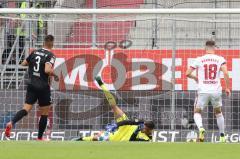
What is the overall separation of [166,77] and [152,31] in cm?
135

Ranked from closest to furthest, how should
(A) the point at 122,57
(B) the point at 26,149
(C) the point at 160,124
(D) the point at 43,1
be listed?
(B) the point at 26,149, (C) the point at 160,124, (A) the point at 122,57, (D) the point at 43,1

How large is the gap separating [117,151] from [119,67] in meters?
8.64

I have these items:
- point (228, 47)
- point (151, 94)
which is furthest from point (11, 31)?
point (228, 47)

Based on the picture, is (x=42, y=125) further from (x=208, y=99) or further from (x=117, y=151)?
(x=117, y=151)

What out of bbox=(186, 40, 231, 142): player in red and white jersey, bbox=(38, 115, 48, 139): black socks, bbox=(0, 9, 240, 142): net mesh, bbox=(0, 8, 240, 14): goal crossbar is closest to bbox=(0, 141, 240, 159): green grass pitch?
bbox=(38, 115, 48, 139): black socks

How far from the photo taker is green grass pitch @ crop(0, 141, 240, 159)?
671 centimetres

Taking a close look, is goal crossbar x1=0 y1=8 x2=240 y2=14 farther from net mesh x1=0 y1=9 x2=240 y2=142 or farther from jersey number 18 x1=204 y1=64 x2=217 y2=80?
net mesh x1=0 y1=9 x2=240 y2=142

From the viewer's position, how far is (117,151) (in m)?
7.26

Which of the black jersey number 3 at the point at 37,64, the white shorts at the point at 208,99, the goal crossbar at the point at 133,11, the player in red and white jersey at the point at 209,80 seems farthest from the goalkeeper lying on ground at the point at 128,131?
the goal crossbar at the point at 133,11

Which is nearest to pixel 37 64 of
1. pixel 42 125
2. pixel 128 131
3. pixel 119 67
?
pixel 42 125

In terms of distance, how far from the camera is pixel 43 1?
59.9 feet

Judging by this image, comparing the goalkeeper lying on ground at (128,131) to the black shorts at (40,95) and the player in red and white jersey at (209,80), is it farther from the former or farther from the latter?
the black shorts at (40,95)

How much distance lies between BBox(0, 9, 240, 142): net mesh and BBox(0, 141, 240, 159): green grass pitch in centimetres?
671

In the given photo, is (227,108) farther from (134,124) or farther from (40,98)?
(40,98)
